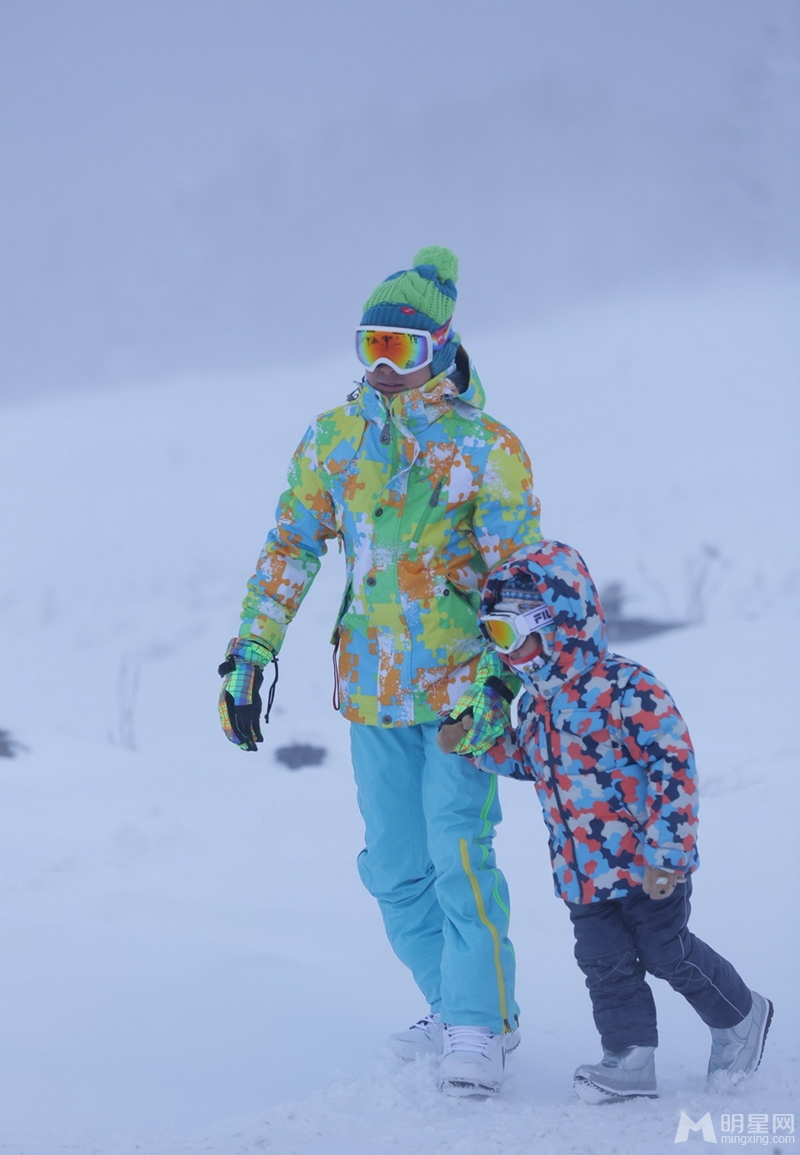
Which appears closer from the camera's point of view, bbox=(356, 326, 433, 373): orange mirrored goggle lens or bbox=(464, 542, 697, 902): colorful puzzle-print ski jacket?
bbox=(464, 542, 697, 902): colorful puzzle-print ski jacket

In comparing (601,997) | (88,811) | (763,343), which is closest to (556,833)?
(601,997)

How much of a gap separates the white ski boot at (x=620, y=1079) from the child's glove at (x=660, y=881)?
30 cm

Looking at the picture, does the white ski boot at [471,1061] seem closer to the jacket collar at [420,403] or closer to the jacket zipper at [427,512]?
the jacket zipper at [427,512]

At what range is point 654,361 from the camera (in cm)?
697

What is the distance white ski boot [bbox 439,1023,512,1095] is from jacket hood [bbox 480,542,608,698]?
634 millimetres

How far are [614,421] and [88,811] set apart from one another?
401cm

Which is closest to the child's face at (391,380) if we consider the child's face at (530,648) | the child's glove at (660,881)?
the child's face at (530,648)

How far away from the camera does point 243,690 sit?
2.12m

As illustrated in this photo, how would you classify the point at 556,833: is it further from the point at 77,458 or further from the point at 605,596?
the point at 77,458

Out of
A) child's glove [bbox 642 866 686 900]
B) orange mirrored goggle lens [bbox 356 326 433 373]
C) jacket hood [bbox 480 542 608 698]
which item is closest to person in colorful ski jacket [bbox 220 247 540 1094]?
orange mirrored goggle lens [bbox 356 326 433 373]

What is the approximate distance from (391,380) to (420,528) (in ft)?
0.89

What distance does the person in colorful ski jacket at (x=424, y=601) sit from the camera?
2014 millimetres

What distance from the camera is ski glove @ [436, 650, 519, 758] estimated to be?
75.5 inches

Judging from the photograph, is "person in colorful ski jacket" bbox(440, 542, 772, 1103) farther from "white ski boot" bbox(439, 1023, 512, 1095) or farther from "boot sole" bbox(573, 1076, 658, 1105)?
"white ski boot" bbox(439, 1023, 512, 1095)
